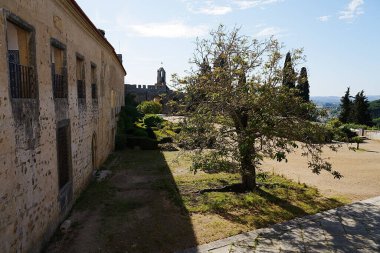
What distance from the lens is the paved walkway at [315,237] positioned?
266 inches

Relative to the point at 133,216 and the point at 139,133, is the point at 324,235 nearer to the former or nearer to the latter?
the point at 133,216

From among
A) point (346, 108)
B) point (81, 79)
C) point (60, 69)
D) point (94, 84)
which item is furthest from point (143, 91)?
point (60, 69)

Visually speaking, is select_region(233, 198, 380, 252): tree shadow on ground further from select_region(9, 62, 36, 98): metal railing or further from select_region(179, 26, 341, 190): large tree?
select_region(9, 62, 36, 98): metal railing

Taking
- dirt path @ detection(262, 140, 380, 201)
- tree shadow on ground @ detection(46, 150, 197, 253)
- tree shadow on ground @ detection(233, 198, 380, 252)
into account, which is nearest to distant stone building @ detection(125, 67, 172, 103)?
dirt path @ detection(262, 140, 380, 201)

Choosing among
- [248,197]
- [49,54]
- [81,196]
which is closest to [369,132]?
[248,197]

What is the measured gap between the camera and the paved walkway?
266 inches

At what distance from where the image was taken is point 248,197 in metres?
10.2

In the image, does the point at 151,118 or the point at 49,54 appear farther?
the point at 151,118

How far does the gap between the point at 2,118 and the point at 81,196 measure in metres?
6.04

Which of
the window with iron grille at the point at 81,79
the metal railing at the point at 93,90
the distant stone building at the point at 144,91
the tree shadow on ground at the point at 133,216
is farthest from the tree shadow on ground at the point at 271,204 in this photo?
the distant stone building at the point at 144,91

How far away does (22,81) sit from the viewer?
595 centimetres

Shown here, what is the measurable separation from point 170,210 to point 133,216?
1129 mm

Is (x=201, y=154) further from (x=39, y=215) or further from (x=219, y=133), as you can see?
(x=39, y=215)

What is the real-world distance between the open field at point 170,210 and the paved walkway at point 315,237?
1.32 feet
